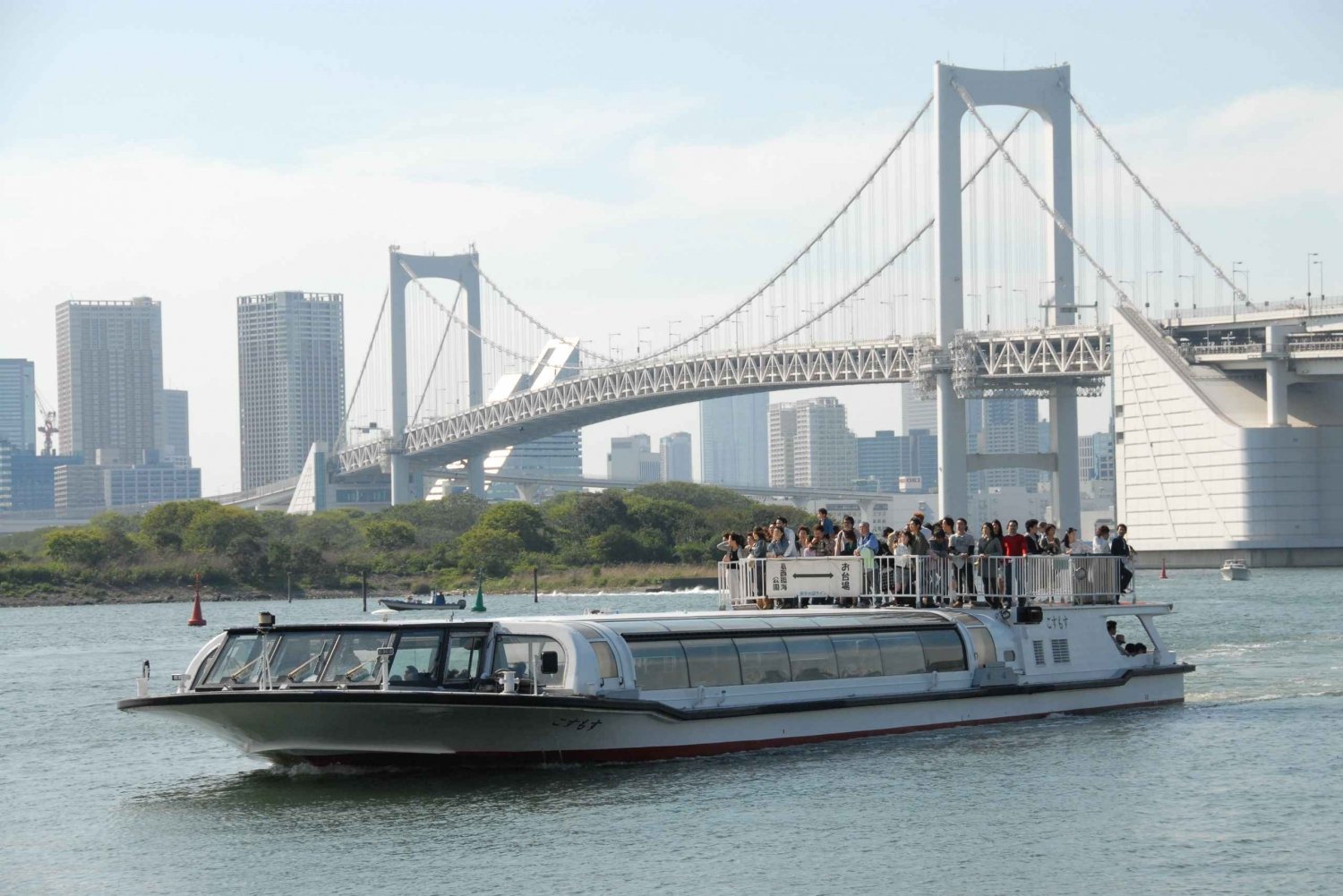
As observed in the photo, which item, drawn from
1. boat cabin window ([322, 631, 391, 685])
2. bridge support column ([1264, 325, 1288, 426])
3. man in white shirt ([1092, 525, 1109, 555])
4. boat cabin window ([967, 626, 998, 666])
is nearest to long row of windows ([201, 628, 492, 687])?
boat cabin window ([322, 631, 391, 685])

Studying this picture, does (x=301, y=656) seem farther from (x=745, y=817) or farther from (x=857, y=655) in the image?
(x=857, y=655)

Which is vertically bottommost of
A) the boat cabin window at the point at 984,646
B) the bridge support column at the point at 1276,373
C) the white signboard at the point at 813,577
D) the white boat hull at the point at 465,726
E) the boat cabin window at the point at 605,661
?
the white boat hull at the point at 465,726

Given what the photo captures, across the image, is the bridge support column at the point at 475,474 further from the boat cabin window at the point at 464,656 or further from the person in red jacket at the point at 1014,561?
the boat cabin window at the point at 464,656

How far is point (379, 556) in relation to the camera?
92750 millimetres

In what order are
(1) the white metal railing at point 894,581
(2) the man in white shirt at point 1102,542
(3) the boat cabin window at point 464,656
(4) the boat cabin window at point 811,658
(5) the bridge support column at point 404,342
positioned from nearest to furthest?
(3) the boat cabin window at point 464,656
(4) the boat cabin window at point 811,658
(1) the white metal railing at point 894,581
(2) the man in white shirt at point 1102,542
(5) the bridge support column at point 404,342

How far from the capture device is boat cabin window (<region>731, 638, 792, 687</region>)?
2109cm

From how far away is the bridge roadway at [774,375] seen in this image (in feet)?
278

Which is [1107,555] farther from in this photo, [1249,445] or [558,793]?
[1249,445]

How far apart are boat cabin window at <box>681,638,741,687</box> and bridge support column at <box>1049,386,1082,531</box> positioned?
211ft

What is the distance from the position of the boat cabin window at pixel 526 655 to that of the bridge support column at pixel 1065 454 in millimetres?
66042

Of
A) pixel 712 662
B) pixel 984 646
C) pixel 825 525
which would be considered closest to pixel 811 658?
pixel 712 662

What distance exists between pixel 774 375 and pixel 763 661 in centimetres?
7086

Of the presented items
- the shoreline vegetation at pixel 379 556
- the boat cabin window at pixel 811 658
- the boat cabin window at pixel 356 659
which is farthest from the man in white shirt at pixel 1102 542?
the shoreline vegetation at pixel 379 556

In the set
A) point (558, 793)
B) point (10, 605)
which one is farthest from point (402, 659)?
point (10, 605)
